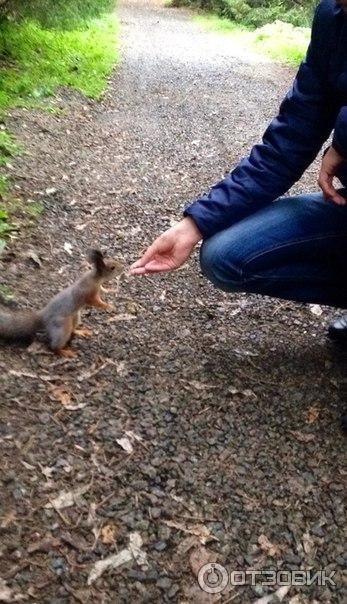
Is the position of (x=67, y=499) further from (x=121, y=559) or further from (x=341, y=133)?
(x=341, y=133)

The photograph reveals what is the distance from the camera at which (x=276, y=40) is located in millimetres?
14039

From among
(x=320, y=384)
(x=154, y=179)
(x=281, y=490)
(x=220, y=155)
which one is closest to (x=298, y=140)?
(x=320, y=384)

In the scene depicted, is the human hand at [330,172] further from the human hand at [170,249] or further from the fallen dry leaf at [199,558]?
the fallen dry leaf at [199,558]

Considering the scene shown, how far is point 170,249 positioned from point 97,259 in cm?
46

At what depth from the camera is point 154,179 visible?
5.45m

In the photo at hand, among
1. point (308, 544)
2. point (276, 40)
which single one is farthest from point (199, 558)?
point (276, 40)

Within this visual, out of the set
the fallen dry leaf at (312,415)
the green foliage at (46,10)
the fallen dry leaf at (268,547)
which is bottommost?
the fallen dry leaf at (268,547)

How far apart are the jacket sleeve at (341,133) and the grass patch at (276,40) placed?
1011 centimetres

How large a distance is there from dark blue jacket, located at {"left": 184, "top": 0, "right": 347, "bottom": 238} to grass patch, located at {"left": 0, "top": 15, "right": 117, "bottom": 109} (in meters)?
4.55

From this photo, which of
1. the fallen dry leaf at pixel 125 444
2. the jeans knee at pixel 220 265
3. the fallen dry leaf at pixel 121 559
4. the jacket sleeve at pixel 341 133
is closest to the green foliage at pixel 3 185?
the jeans knee at pixel 220 265

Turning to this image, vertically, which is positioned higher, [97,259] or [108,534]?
[97,259]

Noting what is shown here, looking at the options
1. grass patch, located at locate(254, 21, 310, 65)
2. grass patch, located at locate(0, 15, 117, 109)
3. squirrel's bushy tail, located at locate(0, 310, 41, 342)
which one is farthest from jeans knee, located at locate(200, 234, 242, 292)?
grass patch, located at locate(254, 21, 310, 65)

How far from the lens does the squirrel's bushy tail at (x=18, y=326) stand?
280 cm

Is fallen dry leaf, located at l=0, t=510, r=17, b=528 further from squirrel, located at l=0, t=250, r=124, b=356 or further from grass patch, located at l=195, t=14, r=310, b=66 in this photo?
grass patch, located at l=195, t=14, r=310, b=66
